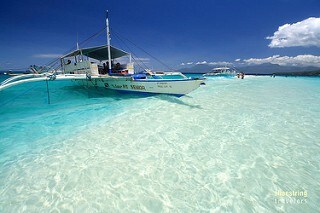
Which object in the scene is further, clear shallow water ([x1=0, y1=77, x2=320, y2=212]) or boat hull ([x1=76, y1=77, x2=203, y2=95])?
boat hull ([x1=76, y1=77, x2=203, y2=95])

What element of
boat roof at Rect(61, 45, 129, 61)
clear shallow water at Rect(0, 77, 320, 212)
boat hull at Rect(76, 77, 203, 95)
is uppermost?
boat roof at Rect(61, 45, 129, 61)

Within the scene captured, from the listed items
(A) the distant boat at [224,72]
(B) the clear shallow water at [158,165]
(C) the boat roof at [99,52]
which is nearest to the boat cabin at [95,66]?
(C) the boat roof at [99,52]

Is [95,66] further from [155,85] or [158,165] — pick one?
[158,165]

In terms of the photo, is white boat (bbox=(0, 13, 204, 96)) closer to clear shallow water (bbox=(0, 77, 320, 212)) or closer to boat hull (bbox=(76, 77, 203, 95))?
boat hull (bbox=(76, 77, 203, 95))

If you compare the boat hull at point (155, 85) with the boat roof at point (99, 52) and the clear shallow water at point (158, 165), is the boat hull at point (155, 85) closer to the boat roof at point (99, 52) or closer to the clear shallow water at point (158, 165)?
the boat roof at point (99, 52)

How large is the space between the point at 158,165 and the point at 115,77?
993 centimetres

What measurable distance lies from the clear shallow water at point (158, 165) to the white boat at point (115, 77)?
4178mm

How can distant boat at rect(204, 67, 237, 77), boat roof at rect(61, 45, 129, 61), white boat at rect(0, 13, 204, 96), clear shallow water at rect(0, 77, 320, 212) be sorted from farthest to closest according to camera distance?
distant boat at rect(204, 67, 237, 77)
boat roof at rect(61, 45, 129, 61)
white boat at rect(0, 13, 204, 96)
clear shallow water at rect(0, 77, 320, 212)

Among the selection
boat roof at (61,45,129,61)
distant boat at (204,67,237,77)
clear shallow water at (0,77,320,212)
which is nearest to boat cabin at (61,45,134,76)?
boat roof at (61,45,129,61)

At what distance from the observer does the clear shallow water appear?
3.02 m

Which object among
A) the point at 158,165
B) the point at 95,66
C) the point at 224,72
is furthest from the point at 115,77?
the point at 224,72

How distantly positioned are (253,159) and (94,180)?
13.5 feet

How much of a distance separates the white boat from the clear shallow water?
13.7ft

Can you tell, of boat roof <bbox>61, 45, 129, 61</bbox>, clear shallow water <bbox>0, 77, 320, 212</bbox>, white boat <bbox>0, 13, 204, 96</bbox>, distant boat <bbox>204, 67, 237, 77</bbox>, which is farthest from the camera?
distant boat <bbox>204, 67, 237, 77</bbox>
